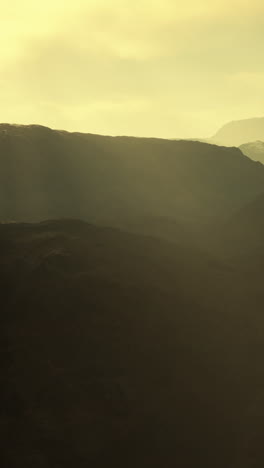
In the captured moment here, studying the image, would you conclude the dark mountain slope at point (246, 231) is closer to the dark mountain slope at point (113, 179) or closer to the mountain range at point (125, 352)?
the mountain range at point (125, 352)

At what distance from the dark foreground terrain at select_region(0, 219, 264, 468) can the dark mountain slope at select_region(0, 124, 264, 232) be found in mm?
34103

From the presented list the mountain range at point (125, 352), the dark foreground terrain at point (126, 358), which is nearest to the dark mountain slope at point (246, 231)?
the mountain range at point (125, 352)

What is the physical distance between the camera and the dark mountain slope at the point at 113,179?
75.6m

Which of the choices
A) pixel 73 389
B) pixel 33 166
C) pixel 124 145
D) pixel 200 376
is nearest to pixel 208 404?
pixel 200 376

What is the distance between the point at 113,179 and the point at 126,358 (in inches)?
2351

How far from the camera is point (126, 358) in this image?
85.9 ft

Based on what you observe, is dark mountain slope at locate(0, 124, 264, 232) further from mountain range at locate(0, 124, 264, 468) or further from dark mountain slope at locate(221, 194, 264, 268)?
mountain range at locate(0, 124, 264, 468)

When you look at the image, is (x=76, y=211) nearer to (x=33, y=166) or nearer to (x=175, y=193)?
(x=33, y=166)

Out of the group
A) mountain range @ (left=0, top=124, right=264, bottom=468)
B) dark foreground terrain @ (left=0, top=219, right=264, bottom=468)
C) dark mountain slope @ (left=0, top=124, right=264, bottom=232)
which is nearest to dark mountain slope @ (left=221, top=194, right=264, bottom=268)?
mountain range @ (left=0, top=124, right=264, bottom=468)

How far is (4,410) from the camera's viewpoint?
896 inches

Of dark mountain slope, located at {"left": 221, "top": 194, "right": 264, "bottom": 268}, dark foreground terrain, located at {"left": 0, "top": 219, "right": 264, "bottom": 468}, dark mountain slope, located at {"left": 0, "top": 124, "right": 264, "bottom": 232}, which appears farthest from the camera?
dark mountain slope, located at {"left": 0, "top": 124, "right": 264, "bottom": 232}

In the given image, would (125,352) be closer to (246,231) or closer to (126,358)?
(126,358)

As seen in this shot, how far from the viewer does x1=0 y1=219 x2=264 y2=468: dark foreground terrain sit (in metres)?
21.8

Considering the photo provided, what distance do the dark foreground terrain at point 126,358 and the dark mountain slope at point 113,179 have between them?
112 feet
